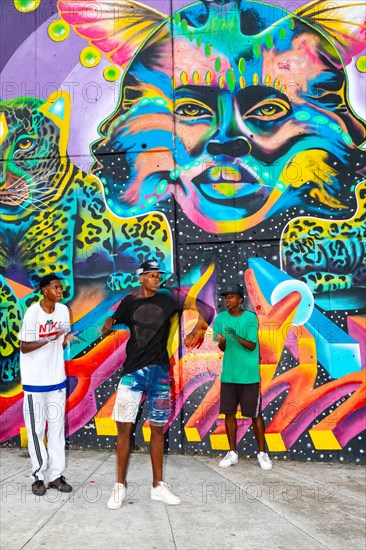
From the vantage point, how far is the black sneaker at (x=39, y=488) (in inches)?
174

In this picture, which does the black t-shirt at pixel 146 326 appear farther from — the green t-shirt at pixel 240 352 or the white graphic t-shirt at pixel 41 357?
the green t-shirt at pixel 240 352

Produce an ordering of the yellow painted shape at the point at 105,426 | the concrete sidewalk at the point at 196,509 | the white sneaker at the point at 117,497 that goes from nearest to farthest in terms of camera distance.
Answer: the concrete sidewalk at the point at 196,509
the white sneaker at the point at 117,497
the yellow painted shape at the point at 105,426

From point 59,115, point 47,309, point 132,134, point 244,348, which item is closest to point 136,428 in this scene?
point 244,348

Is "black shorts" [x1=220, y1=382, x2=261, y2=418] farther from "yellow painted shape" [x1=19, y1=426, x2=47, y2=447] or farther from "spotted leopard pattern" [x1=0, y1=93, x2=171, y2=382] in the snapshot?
"yellow painted shape" [x1=19, y1=426, x2=47, y2=447]

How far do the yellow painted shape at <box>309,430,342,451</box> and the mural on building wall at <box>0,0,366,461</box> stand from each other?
0.05ft

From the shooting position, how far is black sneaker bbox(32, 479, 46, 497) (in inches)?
174

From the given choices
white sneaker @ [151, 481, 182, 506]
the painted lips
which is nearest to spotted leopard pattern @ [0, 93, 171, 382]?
the painted lips

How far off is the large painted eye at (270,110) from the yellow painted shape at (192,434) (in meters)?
3.47

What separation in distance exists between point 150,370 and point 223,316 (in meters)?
1.44

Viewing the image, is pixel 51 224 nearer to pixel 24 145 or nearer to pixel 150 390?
pixel 24 145

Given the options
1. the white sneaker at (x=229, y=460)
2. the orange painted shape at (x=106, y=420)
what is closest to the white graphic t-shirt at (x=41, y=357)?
the orange painted shape at (x=106, y=420)

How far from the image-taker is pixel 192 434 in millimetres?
5801

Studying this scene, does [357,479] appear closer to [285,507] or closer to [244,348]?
[285,507]

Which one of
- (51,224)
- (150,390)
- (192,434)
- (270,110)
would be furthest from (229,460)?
(270,110)
